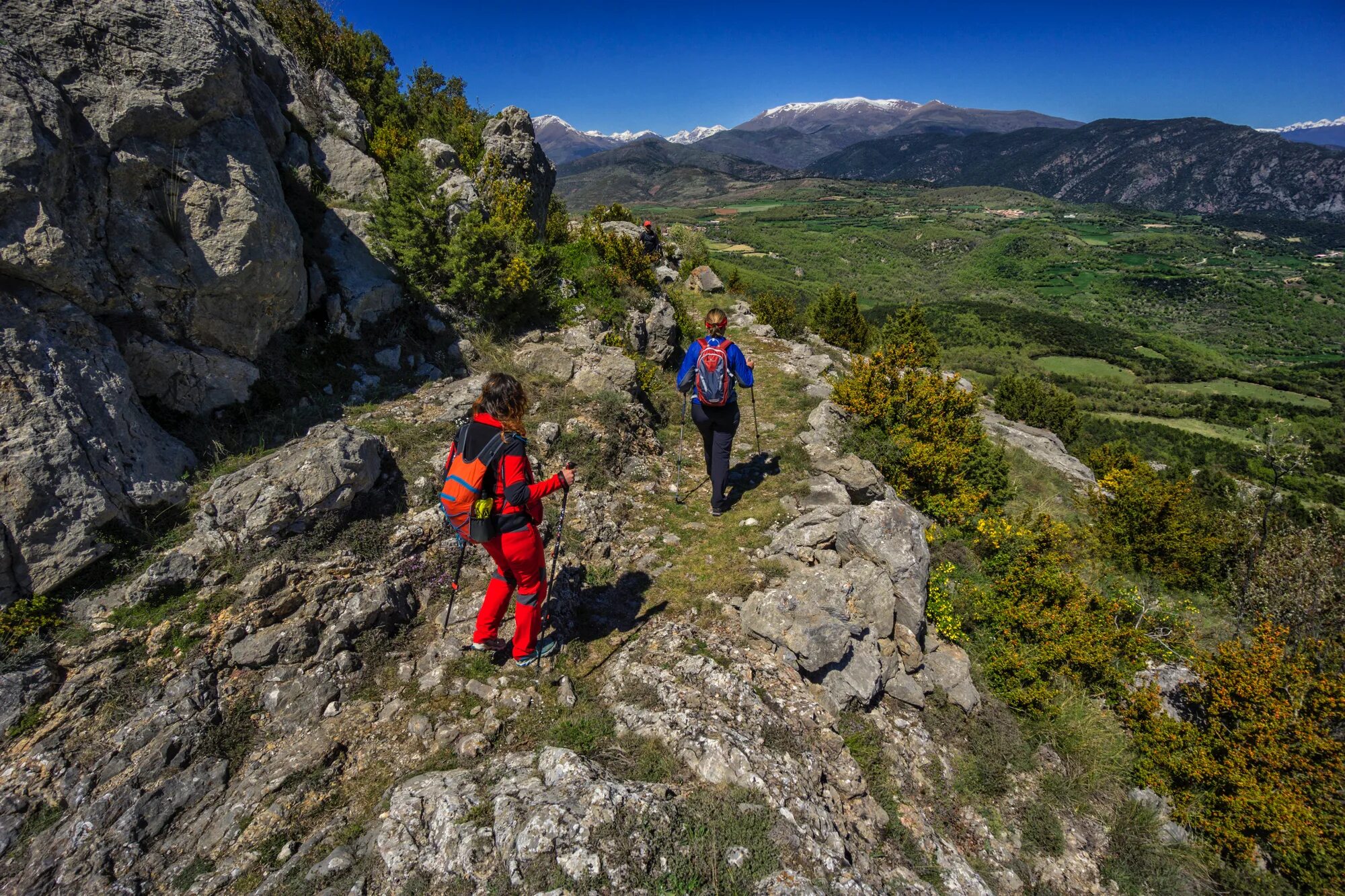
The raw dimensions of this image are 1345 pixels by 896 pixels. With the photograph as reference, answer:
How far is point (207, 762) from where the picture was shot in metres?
4.25

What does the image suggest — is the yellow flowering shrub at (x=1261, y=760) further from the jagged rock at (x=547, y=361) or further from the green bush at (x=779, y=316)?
the green bush at (x=779, y=316)

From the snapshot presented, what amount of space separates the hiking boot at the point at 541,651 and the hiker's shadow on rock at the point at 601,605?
319 millimetres

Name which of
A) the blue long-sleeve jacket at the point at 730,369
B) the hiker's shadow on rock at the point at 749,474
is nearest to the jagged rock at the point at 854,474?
the hiker's shadow on rock at the point at 749,474

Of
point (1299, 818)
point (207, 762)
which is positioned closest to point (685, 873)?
point (207, 762)

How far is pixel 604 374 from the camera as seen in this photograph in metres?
10.7

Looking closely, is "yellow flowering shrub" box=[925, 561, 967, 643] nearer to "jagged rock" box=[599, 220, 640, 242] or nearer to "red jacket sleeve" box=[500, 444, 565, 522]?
"red jacket sleeve" box=[500, 444, 565, 522]

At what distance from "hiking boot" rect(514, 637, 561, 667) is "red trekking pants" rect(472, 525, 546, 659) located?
0.14 ft

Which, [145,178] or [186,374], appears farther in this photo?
[186,374]

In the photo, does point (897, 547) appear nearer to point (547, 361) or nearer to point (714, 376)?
point (714, 376)

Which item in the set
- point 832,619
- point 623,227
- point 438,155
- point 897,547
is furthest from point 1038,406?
point 438,155

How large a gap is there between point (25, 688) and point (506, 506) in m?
4.16

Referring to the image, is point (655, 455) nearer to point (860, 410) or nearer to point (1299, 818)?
point (860, 410)

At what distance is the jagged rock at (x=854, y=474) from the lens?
29.1ft

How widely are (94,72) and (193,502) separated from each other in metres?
5.62
